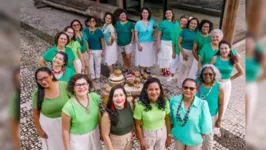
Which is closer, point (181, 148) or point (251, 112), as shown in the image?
point (251, 112)

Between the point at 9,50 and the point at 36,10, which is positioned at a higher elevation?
the point at 36,10

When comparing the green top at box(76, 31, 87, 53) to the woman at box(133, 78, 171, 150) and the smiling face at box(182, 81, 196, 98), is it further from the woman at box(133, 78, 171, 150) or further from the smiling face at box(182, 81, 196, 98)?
the smiling face at box(182, 81, 196, 98)

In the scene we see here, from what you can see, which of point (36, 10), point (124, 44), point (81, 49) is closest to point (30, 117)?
point (81, 49)

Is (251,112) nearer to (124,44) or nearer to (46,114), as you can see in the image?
(46,114)

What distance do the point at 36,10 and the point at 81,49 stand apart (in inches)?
295

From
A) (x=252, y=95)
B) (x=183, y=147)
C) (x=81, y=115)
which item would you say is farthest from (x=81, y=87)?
(x=252, y=95)

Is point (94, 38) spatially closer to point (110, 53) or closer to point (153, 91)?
point (110, 53)

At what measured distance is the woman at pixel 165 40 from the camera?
4.80m

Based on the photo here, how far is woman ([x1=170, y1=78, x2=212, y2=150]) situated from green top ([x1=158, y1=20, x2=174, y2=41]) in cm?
232

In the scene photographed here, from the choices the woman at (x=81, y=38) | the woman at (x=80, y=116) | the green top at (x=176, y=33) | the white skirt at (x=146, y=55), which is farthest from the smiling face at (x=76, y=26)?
the woman at (x=80, y=116)

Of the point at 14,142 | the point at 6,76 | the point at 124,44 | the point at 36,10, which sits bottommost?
the point at 14,142

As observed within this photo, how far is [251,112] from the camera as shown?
1.40 ft

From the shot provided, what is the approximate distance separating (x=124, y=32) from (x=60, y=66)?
1.85 meters

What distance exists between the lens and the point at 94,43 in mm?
4945
